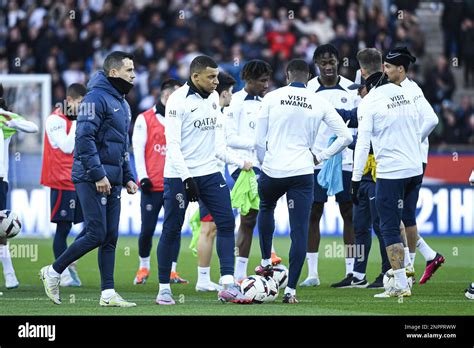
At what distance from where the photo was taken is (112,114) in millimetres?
11523

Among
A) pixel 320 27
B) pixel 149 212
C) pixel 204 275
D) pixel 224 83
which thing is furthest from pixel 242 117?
pixel 320 27

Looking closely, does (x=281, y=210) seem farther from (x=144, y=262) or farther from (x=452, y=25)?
(x=452, y=25)

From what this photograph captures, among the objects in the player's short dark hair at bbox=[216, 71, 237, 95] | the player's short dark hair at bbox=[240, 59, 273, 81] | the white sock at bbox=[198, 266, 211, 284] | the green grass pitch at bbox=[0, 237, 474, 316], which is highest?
the player's short dark hair at bbox=[240, 59, 273, 81]

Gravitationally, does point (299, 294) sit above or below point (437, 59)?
below

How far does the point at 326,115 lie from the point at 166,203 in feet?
6.27

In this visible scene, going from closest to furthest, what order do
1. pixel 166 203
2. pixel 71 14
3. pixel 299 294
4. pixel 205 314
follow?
pixel 205 314 → pixel 166 203 → pixel 299 294 → pixel 71 14

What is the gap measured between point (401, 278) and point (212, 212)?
2.17 metres

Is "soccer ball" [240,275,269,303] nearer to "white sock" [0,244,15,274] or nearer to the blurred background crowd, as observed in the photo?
"white sock" [0,244,15,274]

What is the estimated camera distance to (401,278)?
12414 millimetres

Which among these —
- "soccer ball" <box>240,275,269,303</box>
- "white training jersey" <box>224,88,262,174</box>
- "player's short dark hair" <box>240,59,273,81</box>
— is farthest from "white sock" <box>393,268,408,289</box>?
"player's short dark hair" <box>240,59,273,81</box>

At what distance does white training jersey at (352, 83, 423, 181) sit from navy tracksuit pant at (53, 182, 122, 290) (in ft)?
8.56

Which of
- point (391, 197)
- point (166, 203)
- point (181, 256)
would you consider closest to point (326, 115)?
point (391, 197)

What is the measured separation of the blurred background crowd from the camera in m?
26.5

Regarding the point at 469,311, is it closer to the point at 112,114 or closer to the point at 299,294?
the point at 299,294
